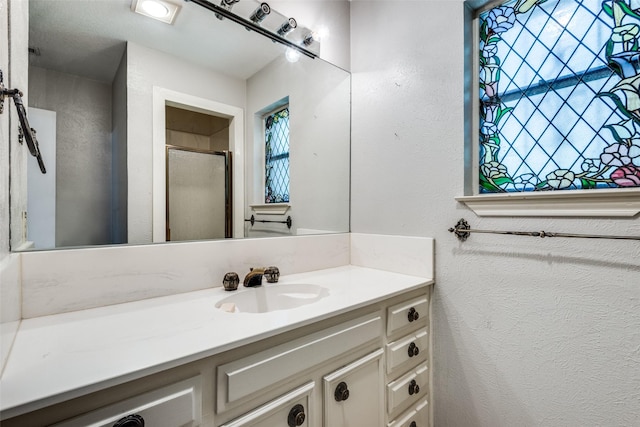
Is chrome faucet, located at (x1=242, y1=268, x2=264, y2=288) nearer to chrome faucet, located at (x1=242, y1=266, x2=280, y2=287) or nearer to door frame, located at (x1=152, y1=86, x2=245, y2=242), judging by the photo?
chrome faucet, located at (x1=242, y1=266, x2=280, y2=287)

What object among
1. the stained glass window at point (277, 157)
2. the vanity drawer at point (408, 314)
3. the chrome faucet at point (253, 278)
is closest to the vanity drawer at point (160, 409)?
the chrome faucet at point (253, 278)

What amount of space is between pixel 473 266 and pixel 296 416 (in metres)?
0.86

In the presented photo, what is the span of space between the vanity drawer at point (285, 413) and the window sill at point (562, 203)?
2.91 ft

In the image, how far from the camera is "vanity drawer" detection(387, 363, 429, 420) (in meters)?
1.10

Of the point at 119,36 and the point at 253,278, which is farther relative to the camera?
the point at 253,278

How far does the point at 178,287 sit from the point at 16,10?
35.1 inches

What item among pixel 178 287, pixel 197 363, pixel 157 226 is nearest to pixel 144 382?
pixel 197 363

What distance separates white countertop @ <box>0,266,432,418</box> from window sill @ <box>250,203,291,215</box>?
17.5 inches

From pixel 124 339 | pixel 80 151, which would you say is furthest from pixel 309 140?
pixel 124 339

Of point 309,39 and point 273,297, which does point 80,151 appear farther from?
point 309,39

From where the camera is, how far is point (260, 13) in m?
1.30

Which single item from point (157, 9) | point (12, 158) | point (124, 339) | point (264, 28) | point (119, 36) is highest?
point (264, 28)

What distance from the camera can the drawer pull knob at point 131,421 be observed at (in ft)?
1.76

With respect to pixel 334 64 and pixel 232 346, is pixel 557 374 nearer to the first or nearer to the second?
pixel 232 346
